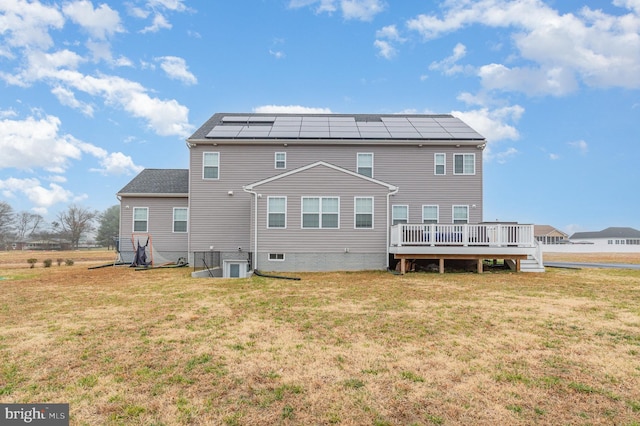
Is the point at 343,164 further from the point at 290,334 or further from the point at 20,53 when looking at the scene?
the point at 20,53

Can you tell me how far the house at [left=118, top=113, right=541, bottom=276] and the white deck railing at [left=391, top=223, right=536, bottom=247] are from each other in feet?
0.13

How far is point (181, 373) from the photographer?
4.17 m

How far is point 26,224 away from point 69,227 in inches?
466

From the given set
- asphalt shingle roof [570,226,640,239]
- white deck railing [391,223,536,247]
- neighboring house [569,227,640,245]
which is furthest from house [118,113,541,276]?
asphalt shingle roof [570,226,640,239]

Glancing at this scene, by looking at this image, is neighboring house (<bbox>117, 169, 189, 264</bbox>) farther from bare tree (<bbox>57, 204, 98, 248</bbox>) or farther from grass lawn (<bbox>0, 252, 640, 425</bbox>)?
bare tree (<bbox>57, 204, 98, 248</bbox>)

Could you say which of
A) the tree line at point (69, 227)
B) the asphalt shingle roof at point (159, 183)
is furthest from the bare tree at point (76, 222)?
the asphalt shingle roof at point (159, 183)

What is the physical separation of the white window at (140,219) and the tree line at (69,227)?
39.9 metres

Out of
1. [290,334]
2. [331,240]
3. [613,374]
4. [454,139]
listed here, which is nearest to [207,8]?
[331,240]

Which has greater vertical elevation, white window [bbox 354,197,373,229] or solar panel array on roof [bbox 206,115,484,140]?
solar panel array on roof [bbox 206,115,484,140]

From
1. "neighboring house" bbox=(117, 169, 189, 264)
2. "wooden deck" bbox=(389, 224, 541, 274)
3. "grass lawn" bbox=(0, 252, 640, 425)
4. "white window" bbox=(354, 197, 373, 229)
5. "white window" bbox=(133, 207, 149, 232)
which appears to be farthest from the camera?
"white window" bbox=(133, 207, 149, 232)

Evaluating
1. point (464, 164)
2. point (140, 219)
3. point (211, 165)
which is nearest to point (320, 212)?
point (211, 165)

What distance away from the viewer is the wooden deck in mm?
13453

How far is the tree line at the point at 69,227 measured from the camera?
172ft

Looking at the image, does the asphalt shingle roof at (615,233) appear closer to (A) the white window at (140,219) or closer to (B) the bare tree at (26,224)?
(A) the white window at (140,219)
